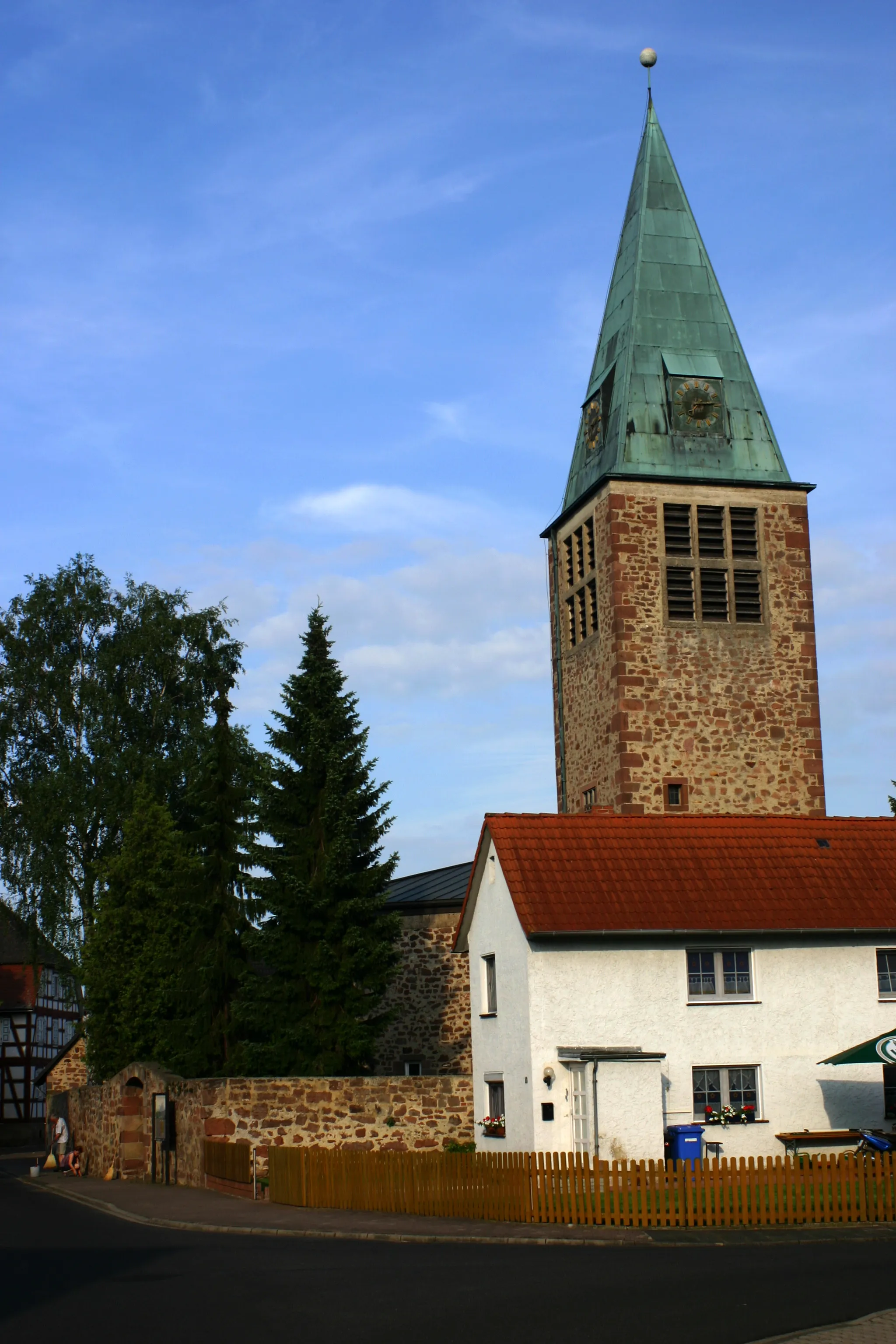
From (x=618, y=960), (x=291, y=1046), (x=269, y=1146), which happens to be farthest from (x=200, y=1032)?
(x=618, y=960)

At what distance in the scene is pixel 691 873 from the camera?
23578 mm

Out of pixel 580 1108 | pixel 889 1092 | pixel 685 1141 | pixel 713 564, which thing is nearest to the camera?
pixel 685 1141

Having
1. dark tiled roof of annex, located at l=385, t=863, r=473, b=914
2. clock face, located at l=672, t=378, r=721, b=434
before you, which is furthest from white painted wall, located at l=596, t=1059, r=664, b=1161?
clock face, located at l=672, t=378, r=721, b=434

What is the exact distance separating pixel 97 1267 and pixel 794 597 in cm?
2244

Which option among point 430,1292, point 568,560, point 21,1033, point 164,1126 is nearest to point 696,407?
point 568,560

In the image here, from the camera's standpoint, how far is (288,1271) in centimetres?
1366

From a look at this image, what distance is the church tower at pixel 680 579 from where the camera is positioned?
31.1 m

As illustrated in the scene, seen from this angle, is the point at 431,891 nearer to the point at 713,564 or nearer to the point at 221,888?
the point at 221,888

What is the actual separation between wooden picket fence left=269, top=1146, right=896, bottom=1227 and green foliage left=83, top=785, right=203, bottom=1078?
49.6ft

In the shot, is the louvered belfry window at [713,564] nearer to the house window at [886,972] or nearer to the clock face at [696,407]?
the clock face at [696,407]

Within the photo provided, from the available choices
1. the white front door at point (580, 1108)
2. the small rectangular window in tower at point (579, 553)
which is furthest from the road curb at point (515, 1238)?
the small rectangular window in tower at point (579, 553)

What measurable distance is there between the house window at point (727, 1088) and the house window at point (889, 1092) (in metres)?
2.08

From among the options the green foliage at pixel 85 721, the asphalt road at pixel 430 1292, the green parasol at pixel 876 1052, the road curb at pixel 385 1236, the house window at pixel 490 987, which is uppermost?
the green foliage at pixel 85 721

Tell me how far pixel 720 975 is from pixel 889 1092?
3180mm
